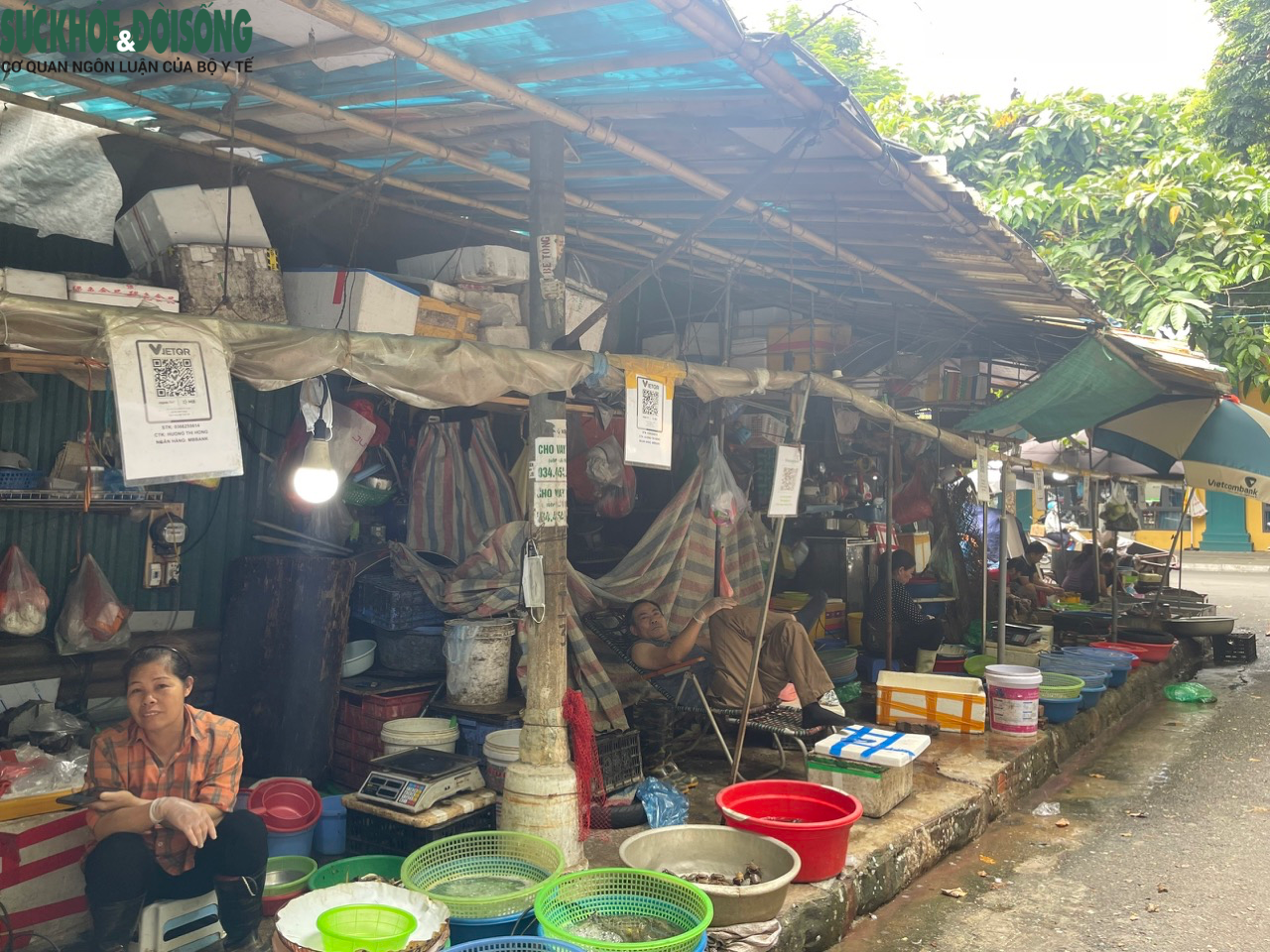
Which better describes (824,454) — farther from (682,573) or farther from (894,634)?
(682,573)

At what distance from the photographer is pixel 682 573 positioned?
718 cm

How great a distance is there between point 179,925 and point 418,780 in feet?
3.79

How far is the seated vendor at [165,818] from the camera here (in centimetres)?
366

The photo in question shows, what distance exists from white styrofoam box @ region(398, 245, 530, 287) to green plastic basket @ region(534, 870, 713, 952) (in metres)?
3.39

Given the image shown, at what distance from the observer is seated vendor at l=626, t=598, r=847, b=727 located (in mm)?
6590

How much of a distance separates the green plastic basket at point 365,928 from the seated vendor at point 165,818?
63cm

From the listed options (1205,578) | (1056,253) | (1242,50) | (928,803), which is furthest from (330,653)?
(1205,578)

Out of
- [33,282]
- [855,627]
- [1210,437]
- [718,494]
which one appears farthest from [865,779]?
[1210,437]

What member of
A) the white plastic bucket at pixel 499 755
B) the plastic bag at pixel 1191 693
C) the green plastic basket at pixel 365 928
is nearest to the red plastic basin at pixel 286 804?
the white plastic bucket at pixel 499 755

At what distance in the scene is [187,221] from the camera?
4.73 meters

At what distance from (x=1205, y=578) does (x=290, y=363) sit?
26.1 m

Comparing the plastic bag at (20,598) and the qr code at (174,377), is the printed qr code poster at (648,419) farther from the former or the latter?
the plastic bag at (20,598)

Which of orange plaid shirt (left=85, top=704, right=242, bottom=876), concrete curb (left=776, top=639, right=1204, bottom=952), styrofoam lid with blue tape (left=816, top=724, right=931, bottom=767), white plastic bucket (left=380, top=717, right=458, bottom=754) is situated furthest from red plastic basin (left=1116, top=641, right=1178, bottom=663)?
orange plaid shirt (left=85, top=704, right=242, bottom=876)

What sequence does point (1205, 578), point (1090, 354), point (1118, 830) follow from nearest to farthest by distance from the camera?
point (1118, 830) → point (1090, 354) → point (1205, 578)
